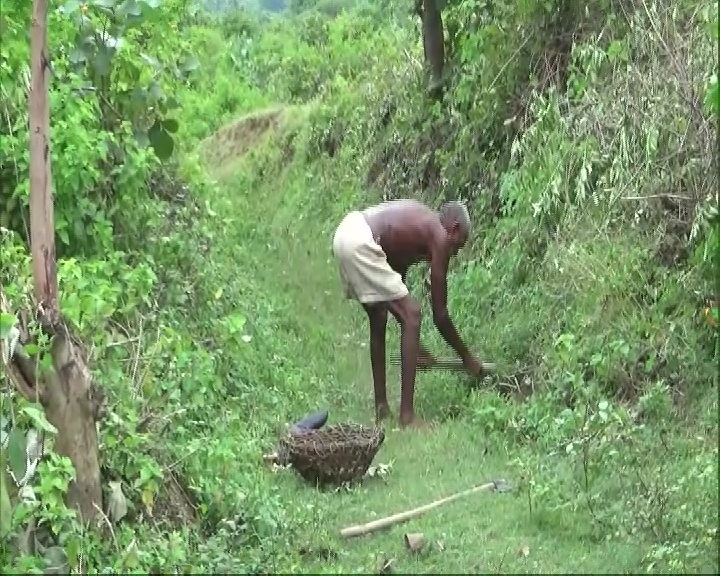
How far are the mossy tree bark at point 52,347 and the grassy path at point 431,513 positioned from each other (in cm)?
84

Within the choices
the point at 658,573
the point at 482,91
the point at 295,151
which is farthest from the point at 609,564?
the point at 295,151

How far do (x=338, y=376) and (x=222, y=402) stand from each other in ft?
4.51

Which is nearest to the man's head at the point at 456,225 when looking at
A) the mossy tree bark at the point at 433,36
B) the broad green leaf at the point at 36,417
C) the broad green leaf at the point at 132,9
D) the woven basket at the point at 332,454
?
the woven basket at the point at 332,454

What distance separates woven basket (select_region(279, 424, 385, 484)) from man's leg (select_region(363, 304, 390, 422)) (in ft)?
3.06

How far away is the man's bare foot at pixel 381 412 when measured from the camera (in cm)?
619

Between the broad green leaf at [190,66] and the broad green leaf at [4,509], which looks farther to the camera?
the broad green leaf at [190,66]

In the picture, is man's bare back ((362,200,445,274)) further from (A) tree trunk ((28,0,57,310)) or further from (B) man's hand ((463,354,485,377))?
(A) tree trunk ((28,0,57,310))

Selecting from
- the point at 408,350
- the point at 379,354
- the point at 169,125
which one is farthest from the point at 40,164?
the point at 379,354

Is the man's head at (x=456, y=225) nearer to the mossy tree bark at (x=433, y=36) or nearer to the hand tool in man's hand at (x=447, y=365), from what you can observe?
the hand tool in man's hand at (x=447, y=365)

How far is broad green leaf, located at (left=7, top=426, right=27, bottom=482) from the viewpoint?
130 inches

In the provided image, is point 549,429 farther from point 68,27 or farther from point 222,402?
point 68,27

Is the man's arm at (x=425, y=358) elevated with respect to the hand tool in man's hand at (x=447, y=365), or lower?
elevated

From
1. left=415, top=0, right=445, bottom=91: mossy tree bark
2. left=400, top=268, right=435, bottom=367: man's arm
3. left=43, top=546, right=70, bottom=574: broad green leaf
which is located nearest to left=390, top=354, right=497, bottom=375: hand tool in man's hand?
left=400, top=268, right=435, bottom=367: man's arm

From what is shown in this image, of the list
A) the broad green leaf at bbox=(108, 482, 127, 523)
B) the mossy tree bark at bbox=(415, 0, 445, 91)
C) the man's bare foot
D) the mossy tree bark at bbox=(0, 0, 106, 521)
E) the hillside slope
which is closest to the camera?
the mossy tree bark at bbox=(0, 0, 106, 521)
